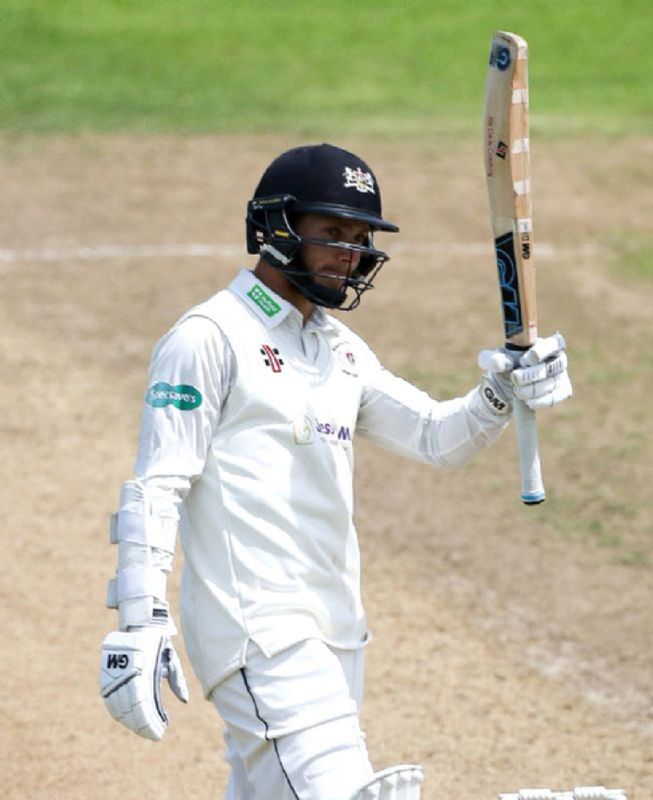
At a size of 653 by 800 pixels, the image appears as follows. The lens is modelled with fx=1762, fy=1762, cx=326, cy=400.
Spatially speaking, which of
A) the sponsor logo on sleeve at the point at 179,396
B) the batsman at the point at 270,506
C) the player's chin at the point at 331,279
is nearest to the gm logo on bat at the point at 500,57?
the batsman at the point at 270,506

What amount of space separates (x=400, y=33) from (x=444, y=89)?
2.62m

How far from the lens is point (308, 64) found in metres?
21.1

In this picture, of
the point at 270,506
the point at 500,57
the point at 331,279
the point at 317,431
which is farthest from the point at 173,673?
the point at 500,57

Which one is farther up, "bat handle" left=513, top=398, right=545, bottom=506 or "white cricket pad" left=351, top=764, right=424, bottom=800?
"bat handle" left=513, top=398, right=545, bottom=506

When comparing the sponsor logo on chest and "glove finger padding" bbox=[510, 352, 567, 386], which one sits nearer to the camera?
the sponsor logo on chest

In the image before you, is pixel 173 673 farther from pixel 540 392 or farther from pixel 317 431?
pixel 540 392

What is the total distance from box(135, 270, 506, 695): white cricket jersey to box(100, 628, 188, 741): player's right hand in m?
0.32

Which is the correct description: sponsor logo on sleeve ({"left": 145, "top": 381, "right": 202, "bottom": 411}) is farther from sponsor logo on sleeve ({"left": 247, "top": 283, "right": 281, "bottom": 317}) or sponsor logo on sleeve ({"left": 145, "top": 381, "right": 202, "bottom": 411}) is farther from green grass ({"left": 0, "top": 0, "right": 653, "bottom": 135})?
green grass ({"left": 0, "top": 0, "right": 653, "bottom": 135})

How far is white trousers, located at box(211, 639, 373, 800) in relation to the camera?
5.09 m

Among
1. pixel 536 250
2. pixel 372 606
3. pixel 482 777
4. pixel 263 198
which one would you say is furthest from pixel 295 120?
pixel 263 198

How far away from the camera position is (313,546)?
5.42m

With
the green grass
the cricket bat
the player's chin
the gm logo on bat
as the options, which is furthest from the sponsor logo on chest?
the green grass

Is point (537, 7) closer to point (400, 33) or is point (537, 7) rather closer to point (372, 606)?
point (400, 33)

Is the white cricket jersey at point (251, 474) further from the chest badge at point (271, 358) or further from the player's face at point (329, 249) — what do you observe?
the player's face at point (329, 249)
